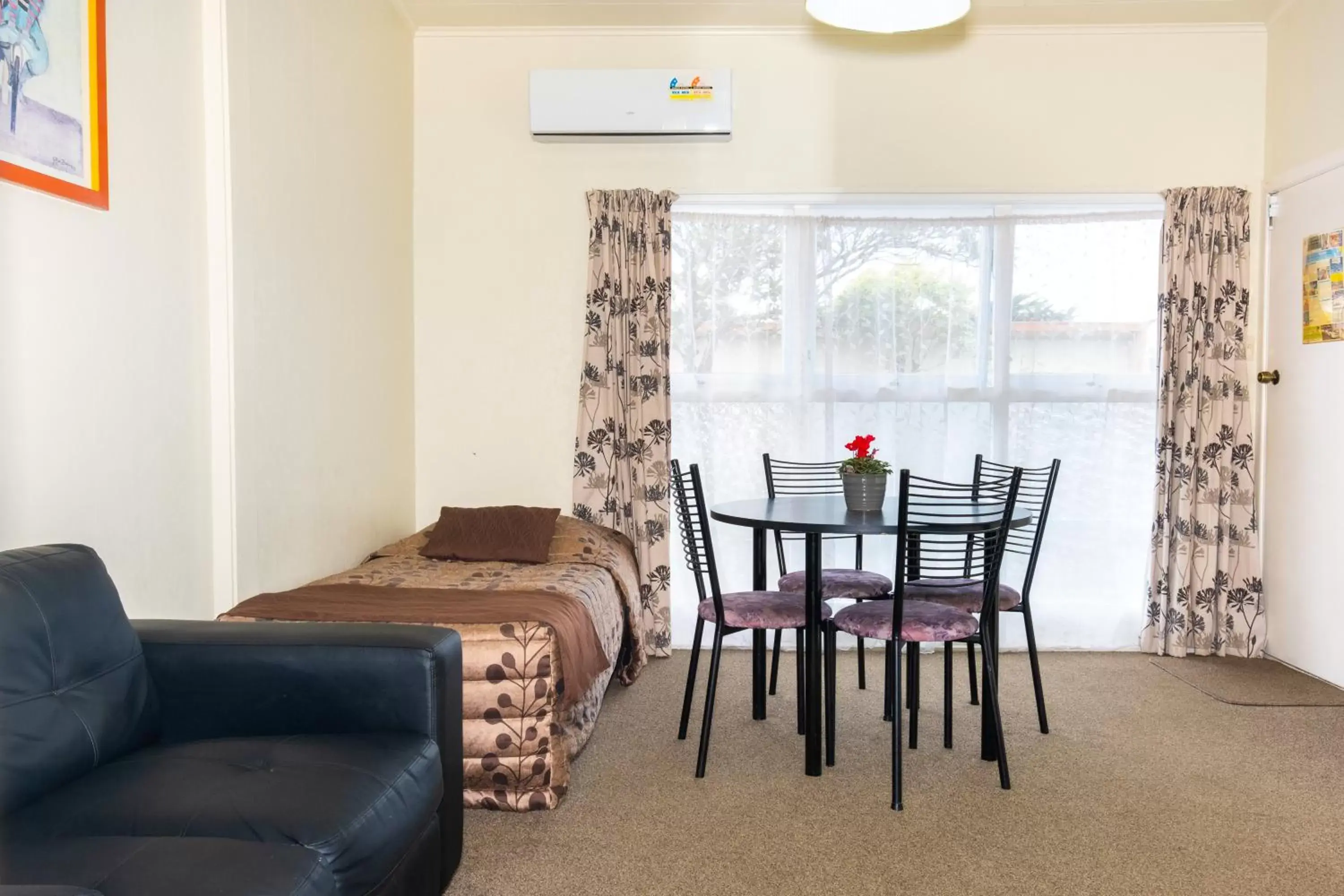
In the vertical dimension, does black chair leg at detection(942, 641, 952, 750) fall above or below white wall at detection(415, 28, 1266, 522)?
below

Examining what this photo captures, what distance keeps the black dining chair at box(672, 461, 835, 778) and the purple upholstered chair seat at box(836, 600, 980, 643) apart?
0.10 m

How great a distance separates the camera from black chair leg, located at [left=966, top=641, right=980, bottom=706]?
3.21 m

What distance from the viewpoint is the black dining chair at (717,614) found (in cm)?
274

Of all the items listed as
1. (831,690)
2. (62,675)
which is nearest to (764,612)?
(831,690)

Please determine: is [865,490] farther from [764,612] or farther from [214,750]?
[214,750]

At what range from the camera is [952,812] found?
2453mm

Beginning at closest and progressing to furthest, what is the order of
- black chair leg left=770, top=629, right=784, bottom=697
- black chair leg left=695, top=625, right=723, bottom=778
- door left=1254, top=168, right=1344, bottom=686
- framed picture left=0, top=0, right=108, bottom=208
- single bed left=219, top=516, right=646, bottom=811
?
1. framed picture left=0, top=0, right=108, bottom=208
2. single bed left=219, top=516, right=646, bottom=811
3. black chair leg left=695, top=625, right=723, bottom=778
4. black chair leg left=770, top=629, right=784, bottom=697
5. door left=1254, top=168, right=1344, bottom=686

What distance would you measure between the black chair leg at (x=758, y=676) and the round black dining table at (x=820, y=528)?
0.16 meters

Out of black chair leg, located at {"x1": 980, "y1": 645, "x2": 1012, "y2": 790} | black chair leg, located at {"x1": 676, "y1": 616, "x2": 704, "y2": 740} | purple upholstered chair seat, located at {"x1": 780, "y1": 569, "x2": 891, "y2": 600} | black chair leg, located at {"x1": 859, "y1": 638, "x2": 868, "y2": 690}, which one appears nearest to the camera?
black chair leg, located at {"x1": 980, "y1": 645, "x2": 1012, "y2": 790}

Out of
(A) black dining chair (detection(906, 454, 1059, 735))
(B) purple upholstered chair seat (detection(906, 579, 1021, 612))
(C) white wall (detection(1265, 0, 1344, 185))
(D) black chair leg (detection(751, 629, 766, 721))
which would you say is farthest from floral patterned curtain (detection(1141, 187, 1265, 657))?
(D) black chair leg (detection(751, 629, 766, 721))

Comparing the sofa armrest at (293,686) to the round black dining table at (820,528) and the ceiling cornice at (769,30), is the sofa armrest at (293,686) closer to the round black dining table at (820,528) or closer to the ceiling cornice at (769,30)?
the round black dining table at (820,528)

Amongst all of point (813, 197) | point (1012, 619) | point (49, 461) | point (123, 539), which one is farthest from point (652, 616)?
point (49, 461)

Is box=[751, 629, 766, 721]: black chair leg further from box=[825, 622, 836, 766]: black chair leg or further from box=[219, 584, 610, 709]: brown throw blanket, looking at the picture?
box=[219, 584, 610, 709]: brown throw blanket

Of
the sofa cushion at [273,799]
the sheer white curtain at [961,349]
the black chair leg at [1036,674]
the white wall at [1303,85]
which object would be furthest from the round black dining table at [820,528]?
the white wall at [1303,85]
